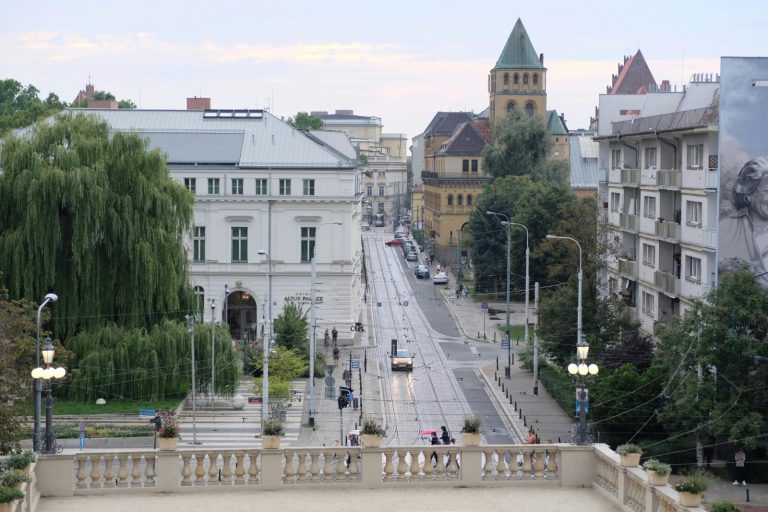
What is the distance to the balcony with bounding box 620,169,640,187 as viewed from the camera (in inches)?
2537

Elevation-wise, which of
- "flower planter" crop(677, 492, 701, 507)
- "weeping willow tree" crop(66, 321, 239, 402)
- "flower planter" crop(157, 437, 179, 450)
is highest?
"flower planter" crop(157, 437, 179, 450)

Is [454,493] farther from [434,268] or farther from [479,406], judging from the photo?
[434,268]

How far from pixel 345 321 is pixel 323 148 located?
34.3 ft

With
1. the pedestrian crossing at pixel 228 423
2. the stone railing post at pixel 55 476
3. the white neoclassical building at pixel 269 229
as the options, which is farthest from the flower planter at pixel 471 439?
the white neoclassical building at pixel 269 229

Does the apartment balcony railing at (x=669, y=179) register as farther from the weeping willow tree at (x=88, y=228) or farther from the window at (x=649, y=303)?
the weeping willow tree at (x=88, y=228)

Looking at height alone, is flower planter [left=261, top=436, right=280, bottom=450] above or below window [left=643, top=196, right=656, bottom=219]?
below

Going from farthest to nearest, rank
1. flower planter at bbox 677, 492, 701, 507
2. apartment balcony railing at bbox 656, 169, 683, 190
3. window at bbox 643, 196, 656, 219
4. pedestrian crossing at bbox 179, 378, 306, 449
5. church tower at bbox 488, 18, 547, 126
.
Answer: church tower at bbox 488, 18, 547, 126 < window at bbox 643, 196, 656, 219 < apartment balcony railing at bbox 656, 169, 683, 190 < pedestrian crossing at bbox 179, 378, 306, 449 < flower planter at bbox 677, 492, 701, 507

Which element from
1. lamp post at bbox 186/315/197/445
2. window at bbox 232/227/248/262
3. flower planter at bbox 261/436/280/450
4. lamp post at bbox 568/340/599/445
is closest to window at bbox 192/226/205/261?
window at bbox 232/227/248/262

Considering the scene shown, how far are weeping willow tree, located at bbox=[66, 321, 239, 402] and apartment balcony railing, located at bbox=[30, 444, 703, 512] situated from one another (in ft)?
95.7

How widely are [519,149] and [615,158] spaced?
177 ft

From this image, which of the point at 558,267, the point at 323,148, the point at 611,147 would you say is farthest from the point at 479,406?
the point at 323,148

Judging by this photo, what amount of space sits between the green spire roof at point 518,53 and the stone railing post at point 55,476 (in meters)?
141

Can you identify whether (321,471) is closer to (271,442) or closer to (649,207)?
(271,442)

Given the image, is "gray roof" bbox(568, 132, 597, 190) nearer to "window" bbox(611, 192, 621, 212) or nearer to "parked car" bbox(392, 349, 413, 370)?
"window" bbox(611, 192, 621, 212)
